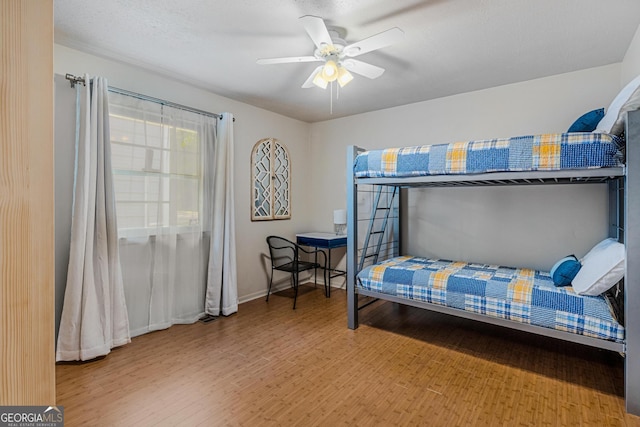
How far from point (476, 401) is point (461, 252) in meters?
1.90

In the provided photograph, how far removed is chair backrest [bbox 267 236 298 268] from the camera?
4148 mm

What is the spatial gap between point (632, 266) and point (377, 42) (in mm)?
2042

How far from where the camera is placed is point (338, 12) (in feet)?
6.67

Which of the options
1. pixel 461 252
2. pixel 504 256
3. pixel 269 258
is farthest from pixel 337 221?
pixel 504 256

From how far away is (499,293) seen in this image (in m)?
2.38

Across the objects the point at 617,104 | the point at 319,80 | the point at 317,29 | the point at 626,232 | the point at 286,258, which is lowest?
the point at 286,258

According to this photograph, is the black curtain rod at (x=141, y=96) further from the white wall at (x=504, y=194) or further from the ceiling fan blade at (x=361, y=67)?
the white wall at (x=504, y=194)

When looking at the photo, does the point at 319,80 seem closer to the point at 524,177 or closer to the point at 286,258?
the point at 524,177

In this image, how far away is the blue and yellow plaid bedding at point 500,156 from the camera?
205cm

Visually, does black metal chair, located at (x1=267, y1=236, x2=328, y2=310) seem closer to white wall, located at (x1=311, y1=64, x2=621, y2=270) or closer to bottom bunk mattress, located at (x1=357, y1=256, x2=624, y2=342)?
bottom bunk mattress, located at (x1=357, y1=256, x2=624, y2=342)

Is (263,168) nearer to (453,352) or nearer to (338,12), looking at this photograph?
(338,12)

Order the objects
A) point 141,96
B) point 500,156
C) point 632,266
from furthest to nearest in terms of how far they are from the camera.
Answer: point 141,96 < point 500,156 < point 632,266

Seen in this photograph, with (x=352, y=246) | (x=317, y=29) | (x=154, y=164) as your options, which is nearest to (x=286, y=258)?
(x=352, y=246)

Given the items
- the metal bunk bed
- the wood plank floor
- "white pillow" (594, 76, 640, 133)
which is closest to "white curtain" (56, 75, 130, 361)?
the wood plank floor
